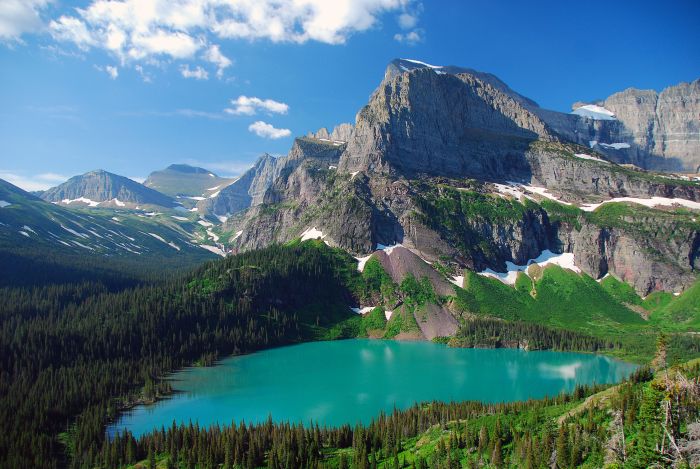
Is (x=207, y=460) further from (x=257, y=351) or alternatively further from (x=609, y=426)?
(x=257, y=351)

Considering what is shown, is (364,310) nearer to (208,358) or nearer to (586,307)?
(208,358)

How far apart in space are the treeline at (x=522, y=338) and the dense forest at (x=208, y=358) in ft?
1.43

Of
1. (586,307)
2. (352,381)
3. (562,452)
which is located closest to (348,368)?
(352,381)

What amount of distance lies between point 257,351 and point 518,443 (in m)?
103

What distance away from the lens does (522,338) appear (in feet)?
514

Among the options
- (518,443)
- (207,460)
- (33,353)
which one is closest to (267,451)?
(207,460)

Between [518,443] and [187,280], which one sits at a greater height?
[187,280]

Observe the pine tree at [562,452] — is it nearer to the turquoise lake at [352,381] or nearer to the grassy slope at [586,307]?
the turquoise lake at [352,381]

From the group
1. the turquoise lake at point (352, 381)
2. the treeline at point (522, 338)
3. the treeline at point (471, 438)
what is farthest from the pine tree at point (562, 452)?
the treeline at point (522, 338)

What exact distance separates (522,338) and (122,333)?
109747mm

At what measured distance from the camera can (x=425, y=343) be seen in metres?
160

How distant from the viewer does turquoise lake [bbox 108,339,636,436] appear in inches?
3558

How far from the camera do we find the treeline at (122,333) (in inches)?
3270

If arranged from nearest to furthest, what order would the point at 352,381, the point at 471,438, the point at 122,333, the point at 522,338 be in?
the point at 471,438 → the point at 352,381 → the point at 122,333 → the point at 522,338
